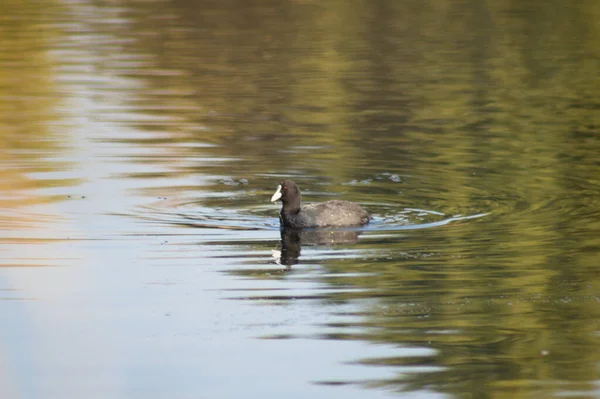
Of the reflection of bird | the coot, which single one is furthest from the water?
the coot

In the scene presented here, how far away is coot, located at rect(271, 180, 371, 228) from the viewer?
14352mm

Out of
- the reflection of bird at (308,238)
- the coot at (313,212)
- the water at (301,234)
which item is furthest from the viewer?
the coot at (313,212)

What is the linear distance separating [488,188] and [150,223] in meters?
4.48

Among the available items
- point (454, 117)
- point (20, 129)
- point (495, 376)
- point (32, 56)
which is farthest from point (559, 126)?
point (32, 56)

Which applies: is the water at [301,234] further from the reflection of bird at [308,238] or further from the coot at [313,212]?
the coot at [313,212]

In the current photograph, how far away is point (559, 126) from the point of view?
71.6 feet

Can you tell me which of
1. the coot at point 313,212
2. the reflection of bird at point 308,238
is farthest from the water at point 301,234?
the coot at point 313,212

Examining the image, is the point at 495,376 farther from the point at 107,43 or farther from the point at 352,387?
the point at 107,43

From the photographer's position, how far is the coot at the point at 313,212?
14352mm

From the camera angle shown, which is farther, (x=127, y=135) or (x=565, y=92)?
(x=565, y=92)

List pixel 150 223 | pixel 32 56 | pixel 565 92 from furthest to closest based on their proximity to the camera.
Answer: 1. pixel 32 56
2. pixel 565 92
3. pixel 150 223

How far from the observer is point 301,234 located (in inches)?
567

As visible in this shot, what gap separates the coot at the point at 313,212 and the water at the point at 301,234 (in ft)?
0.53

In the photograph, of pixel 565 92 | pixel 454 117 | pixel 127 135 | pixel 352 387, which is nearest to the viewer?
pixel 352 387
